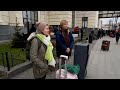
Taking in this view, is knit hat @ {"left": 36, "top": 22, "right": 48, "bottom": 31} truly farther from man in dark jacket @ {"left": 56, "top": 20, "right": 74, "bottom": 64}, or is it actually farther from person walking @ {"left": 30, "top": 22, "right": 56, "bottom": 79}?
man in dark jacket @ {"left": 56, "top": 20, "right": 74, "bottom": 64}

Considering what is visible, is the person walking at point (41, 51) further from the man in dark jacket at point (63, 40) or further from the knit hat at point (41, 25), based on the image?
the man in dark jacket at point (63, 40)

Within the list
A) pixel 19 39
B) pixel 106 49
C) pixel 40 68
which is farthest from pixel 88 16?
pixel 40 68

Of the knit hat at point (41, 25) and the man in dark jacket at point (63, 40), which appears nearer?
the knit hat at point (41, 25)

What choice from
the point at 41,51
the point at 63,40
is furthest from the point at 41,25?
the point at 63,40

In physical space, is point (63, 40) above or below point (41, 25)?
below

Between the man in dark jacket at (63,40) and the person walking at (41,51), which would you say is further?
the man in dark jacket at (63,40)

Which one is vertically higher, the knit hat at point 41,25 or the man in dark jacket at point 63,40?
the knit hat at point 41,25

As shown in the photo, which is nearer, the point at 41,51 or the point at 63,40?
the point at 41,51

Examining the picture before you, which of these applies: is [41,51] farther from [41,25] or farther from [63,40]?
[63,40]

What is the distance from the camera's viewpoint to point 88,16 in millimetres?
25688

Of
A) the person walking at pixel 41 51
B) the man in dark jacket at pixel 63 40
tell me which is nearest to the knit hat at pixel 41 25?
the person walking at pixel 41 51

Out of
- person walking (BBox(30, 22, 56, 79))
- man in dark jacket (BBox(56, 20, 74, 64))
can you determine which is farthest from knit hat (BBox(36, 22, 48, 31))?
man in dark jacket (BBox(56, 20, 74, 64))

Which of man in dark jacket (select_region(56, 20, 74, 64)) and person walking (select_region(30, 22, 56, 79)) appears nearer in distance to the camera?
person walking (select_region(30, 22, 56, 79))
